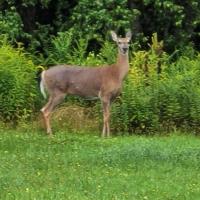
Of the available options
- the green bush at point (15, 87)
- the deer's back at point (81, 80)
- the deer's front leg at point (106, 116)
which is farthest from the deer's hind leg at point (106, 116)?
the green bush at point (15, 87)

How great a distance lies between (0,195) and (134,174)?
2.13 meters

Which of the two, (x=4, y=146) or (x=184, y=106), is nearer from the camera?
(x=4, y=146)

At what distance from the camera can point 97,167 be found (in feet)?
37.6

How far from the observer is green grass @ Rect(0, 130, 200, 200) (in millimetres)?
9812

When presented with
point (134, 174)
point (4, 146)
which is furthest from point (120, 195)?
point (4, 146)

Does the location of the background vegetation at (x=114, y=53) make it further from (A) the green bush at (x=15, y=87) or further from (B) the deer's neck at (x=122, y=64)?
(B) the deer's neck at (x=122, y=64)

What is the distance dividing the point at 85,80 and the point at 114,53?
191 cm

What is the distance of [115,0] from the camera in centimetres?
1859

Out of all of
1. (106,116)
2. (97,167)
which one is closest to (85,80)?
(106,116)

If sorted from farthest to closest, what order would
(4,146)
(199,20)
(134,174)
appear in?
(199,20) → (4,146) → (134,174)

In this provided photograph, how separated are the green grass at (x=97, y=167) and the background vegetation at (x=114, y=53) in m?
1.33

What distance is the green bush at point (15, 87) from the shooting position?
53.8 feet

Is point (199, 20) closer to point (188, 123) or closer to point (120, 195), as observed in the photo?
point (188, 123)

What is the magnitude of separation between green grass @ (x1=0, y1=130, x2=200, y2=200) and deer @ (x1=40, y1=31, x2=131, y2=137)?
1.39m
